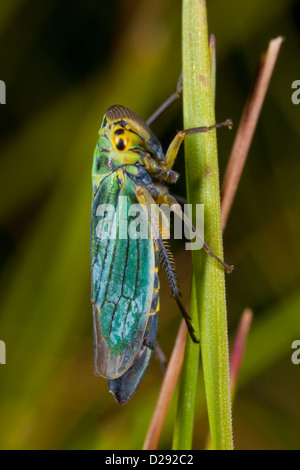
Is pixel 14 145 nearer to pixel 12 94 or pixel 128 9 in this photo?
pixel 12 94

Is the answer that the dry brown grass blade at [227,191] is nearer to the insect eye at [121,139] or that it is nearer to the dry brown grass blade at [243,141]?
the dry brown grass blade at [243,141]

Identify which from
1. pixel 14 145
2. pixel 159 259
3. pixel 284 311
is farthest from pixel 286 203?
pixel 14 145

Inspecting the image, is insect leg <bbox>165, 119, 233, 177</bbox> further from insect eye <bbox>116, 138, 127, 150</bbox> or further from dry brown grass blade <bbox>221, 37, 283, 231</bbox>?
insect eye <bbox>116, 138, 127, 150</bbox>

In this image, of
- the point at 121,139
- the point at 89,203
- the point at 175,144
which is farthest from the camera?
the point at 89,203

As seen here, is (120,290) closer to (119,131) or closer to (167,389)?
(167,389)

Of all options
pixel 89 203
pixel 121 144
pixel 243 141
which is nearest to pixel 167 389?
pixel 243 141

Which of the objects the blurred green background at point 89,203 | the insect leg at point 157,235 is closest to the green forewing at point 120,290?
the insect leg at point 157,235

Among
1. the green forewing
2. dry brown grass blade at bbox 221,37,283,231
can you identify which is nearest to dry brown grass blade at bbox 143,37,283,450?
dry brown grass blade at bbox 221,37,283,231
